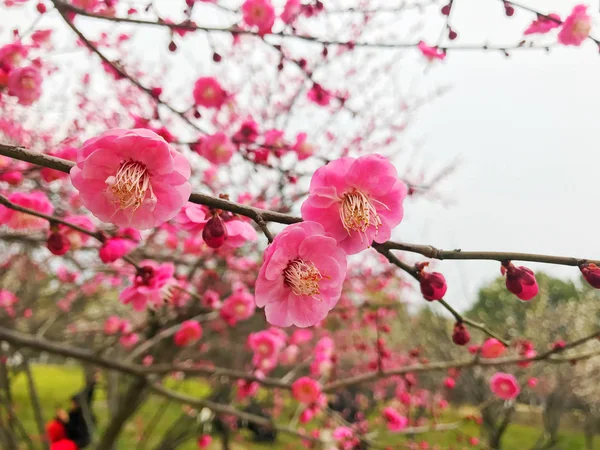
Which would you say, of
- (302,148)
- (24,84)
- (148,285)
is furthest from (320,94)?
(148,285)

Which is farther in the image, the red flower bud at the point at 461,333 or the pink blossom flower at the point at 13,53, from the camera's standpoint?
the pink blossom flower at the point at 13,53

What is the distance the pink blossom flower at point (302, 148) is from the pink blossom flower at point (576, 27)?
1534 mm

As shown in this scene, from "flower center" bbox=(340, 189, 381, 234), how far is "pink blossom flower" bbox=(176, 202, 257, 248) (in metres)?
0.21

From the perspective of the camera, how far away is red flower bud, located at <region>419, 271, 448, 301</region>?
0.96m

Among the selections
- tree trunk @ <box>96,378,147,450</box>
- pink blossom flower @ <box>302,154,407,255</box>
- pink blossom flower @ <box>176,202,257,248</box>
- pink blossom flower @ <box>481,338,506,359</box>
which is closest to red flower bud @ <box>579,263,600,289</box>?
pink blossom flower @ <box>302,154,407,255</box>

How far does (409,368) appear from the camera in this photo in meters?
2.10

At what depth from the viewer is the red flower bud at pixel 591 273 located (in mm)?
870

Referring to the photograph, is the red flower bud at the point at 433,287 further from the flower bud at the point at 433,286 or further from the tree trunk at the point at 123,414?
the tree trunk at the point at 123,414

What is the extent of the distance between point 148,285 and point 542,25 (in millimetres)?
2165

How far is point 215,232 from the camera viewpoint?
2.91 feet

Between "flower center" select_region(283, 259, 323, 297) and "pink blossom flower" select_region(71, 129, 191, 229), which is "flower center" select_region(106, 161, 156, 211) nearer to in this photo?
"pink blossom flower" select_region(71, 129, 191, 229)

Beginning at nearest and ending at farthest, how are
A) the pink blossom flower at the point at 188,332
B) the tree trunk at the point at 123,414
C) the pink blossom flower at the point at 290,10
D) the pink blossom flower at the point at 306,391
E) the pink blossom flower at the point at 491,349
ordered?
the pink blossom flower at the point at 491,349 → the pink blossom flower at the point at 290,10 → the pink blossom flower at the point at 306,391 → the pink blossom flower at the point at 188,332 → the tree trunk at the point at 123,414

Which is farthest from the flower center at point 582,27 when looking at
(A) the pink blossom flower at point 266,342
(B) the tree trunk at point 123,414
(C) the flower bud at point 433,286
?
(B) the tree trunk at point 123,414

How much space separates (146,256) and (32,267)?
3540mm
